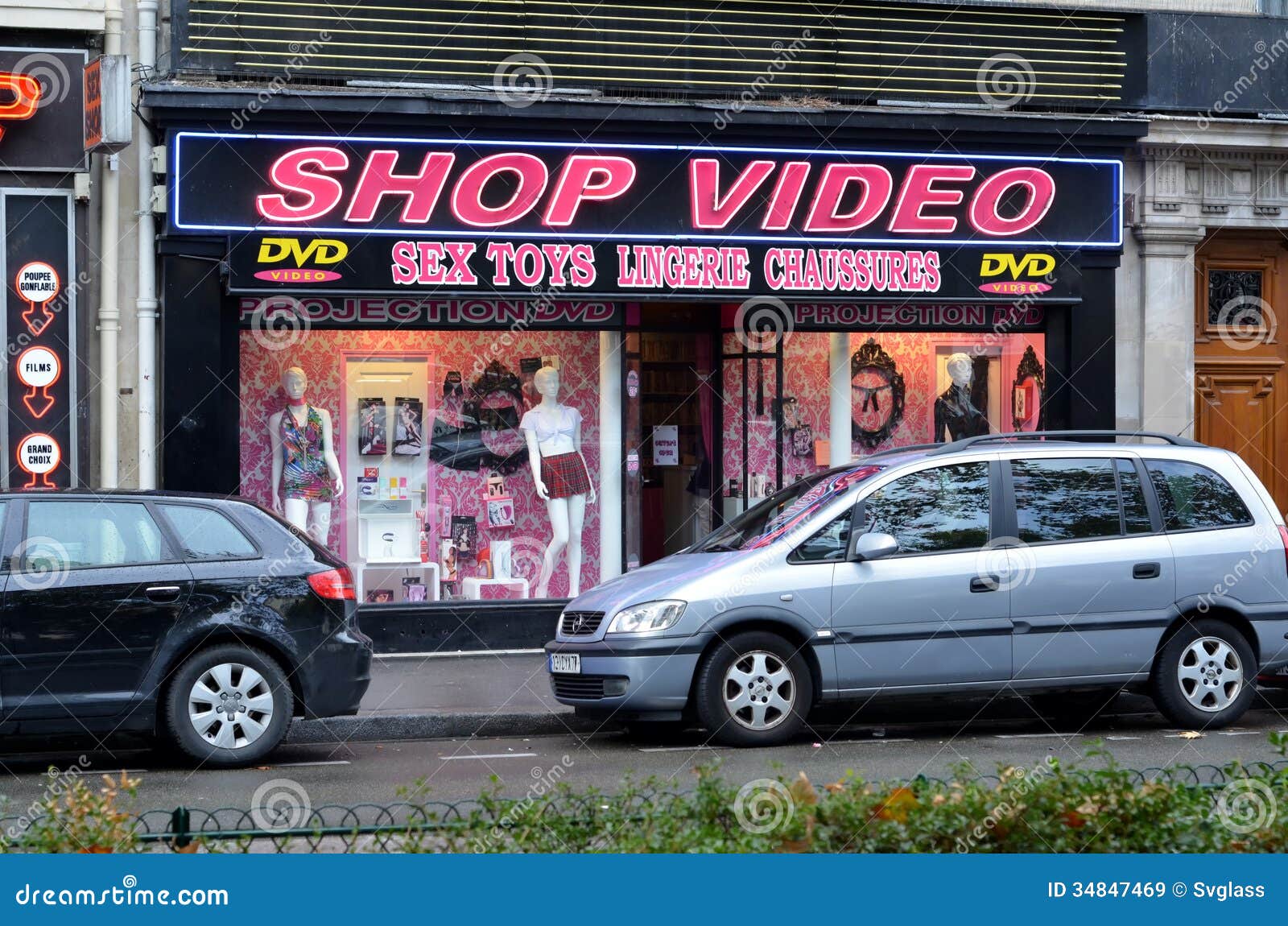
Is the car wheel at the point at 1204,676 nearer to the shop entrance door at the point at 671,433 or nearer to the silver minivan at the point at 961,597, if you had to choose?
the silver minivan at the point at 961,597

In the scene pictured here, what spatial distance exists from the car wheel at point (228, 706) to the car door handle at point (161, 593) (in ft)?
1.19

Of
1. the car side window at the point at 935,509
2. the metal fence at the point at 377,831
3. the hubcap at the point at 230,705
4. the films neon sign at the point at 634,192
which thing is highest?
the films neon sign at the point at 634,192

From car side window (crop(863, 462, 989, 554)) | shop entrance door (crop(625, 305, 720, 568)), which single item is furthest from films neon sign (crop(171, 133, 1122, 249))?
car side window (crop(863, 462, 989, 554))

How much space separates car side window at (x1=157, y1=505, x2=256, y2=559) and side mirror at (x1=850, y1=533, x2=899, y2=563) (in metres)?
3.58

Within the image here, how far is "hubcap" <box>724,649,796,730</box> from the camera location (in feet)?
32.2

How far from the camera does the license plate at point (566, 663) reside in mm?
10141

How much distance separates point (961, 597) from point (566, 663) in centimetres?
247

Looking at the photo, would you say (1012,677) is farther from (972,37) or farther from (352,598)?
(972,37)

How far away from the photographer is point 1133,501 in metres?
10.5

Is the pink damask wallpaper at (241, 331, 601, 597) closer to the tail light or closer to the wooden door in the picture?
the tail light

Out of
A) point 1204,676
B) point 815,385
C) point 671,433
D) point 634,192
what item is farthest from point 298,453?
point 1204,676

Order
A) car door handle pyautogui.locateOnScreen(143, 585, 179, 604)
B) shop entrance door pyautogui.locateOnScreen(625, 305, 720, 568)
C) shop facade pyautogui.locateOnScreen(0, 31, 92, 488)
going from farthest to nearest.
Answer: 1. shop entrance door pyautogui.locateOnScreen(625, 305, 720, 568)
2. shop facade pyautogui.locateOnScreen(0, 31, 92, 488)
3. car door handle pyautogui.locateOnScreen(143, 585, 179, 604)

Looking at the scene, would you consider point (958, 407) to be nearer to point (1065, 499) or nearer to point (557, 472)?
point (557, 472)

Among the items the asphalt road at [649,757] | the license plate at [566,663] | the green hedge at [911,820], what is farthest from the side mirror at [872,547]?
the green hedge at [911,820]
